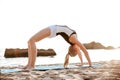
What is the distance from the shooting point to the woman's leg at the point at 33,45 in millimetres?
8680

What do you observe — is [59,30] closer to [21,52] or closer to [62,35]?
[62,35]

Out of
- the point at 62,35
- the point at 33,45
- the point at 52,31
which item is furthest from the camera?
the point at 62,35

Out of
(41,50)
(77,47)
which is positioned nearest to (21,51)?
(41,50)

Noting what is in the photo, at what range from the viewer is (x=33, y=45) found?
345 inches

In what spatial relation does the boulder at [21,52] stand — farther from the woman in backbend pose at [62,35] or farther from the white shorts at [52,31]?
the white shorts at [52,31]

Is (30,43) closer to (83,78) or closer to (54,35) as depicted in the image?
(54,35)

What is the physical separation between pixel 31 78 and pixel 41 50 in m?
60.5

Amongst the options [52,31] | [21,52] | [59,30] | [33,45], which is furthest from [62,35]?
[21,52]

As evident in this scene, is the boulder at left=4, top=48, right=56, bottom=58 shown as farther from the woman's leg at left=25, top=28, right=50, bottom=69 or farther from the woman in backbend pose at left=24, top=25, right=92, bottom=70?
the woman's leg at left=25, top=28, right=50, bottom=69

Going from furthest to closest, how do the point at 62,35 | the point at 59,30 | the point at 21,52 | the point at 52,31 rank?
1. the point at 21,52
2. the point at 62,35
3. the point at 59,30
4. the point at 52,31

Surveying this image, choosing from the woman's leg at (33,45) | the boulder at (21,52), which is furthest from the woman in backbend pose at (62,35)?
the boulder at (21,52)

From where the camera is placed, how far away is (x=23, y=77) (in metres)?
7.30

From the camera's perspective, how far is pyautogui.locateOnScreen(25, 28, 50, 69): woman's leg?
868cm

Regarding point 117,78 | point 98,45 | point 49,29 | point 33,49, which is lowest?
point 117,78
